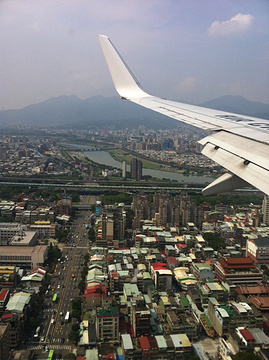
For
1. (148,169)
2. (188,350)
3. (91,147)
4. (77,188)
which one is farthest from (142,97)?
(91,147)

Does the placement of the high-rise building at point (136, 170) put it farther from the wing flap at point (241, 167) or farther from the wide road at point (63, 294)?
the wing flap at point (241, 167)

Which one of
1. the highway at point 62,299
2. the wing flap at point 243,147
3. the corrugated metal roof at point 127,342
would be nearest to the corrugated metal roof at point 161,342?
the corrugated metal roof at point 127,342

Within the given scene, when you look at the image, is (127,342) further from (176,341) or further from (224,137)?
(224,137)

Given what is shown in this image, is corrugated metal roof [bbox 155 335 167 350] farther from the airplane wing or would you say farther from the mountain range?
the mountain range

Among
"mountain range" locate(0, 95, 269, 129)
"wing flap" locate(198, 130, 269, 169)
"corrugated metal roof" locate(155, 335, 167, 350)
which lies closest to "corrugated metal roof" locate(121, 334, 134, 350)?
"corrugated metal roof" locate(155, 335, 167, 350)

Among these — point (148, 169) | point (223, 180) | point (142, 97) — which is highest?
point (142, 97)

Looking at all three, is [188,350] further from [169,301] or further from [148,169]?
[148,169]
